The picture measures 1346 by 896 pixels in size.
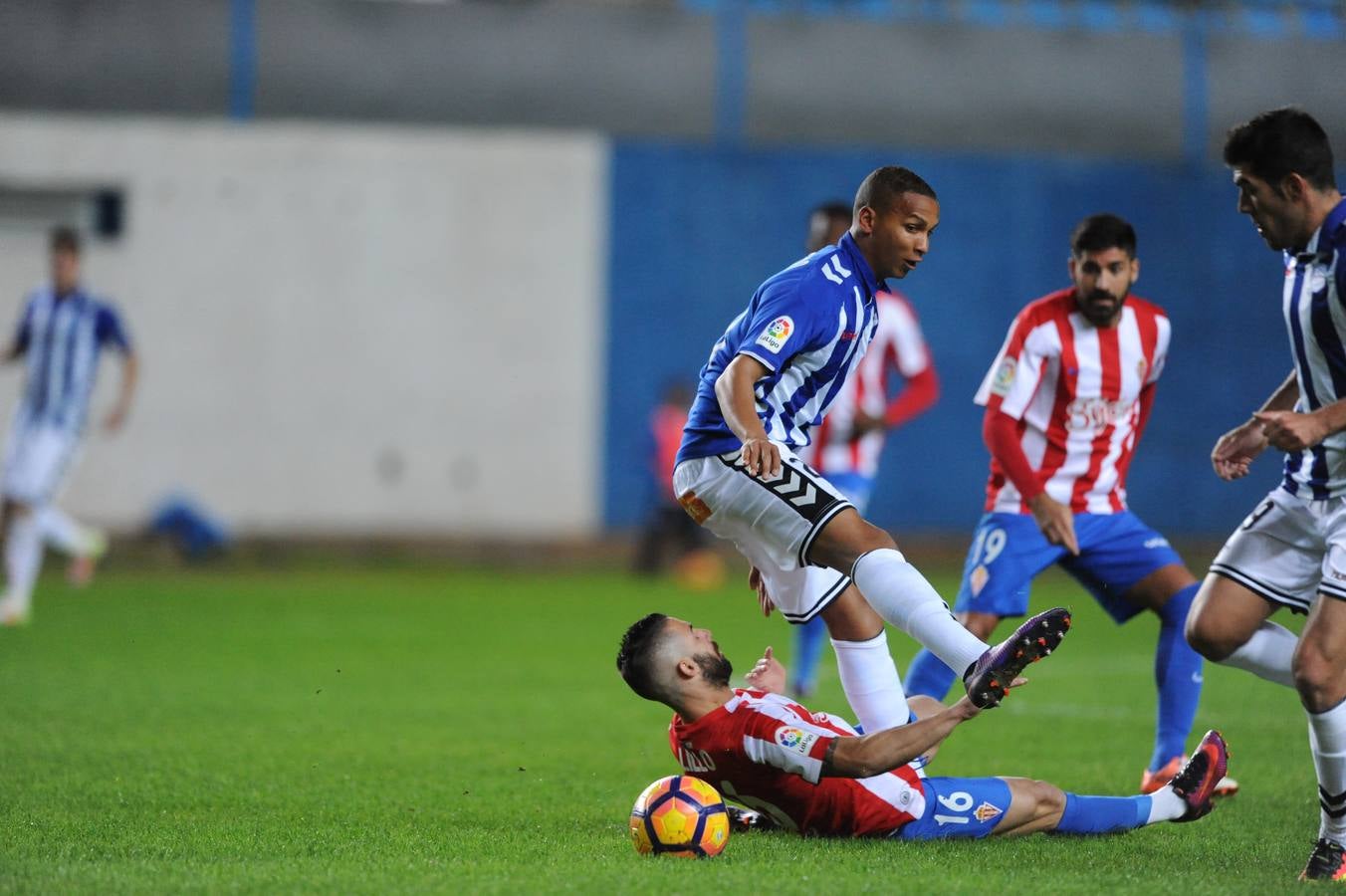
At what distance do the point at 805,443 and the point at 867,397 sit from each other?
12.9 feet

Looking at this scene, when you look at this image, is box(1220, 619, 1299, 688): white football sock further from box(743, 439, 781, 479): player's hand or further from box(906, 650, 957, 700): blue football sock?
box(743, 439, 781, 479): player's hand

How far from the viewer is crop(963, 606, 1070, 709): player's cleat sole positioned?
15.9 feet

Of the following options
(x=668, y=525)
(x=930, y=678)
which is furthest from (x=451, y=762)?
(x=668, y=525)

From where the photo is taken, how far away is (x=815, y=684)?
10.0 meters

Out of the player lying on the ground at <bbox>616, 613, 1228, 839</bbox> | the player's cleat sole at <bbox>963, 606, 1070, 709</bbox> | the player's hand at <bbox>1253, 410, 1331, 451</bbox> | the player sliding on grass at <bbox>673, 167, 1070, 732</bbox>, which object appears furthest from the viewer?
the player sliding on grass at <bbox>673, 167, 1070, 732</bbox>

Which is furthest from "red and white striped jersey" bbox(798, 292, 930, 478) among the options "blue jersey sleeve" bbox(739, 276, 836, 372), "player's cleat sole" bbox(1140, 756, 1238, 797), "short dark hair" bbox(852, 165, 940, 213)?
"blue jersey sleeve" bbox(739, 276, 836, 372)

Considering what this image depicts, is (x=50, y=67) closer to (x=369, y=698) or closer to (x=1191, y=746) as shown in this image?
(x=369, y=698)

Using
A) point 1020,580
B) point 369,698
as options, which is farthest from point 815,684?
point 1020,580

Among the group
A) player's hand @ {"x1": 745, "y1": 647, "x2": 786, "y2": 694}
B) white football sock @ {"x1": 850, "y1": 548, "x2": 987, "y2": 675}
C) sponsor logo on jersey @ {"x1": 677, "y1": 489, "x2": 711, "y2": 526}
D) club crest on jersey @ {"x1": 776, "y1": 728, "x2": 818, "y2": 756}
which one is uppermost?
sponsor logo on jersey @ {"x1": 677, "y1": 489, "x2": 711, "y2": 526}

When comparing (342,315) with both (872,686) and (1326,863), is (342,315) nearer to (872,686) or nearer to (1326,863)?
(872,686)

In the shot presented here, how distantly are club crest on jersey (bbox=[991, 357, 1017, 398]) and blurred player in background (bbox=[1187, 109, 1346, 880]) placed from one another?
4.46 feet

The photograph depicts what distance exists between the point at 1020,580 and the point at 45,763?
12.3 ft

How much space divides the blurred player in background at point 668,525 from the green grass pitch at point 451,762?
3836 millimetres

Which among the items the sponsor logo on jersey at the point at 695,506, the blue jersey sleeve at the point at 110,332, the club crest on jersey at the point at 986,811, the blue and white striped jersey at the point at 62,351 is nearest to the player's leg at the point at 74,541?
the blue and white striped jersey at the point at 62,351
